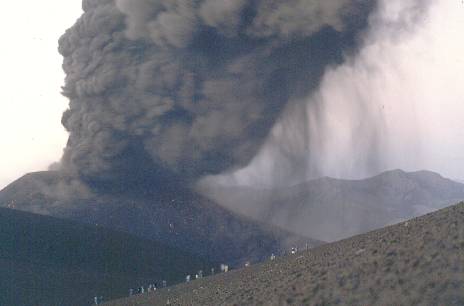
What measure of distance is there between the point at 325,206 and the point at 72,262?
11147 centimetres

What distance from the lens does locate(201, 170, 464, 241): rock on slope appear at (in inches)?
4003

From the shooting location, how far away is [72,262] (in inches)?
2016

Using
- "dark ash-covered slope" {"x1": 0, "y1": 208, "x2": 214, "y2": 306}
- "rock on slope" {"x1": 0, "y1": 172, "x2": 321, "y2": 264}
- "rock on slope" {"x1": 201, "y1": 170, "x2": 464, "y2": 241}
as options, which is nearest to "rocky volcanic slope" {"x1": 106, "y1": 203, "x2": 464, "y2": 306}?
"dark ash-covered slope" {"x1": 0, "y1": 208, "x2": 214, "y2": 306}

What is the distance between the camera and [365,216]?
152m

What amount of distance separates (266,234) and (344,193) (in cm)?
10367

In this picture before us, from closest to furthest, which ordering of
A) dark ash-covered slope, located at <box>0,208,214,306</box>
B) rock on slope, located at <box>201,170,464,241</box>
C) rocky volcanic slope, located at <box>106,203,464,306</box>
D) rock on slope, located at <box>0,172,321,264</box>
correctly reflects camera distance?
rocky volcanic slope, located at <box>106,203,464,306</box>, dark ash-covered slope, located at <box>0,208,214,306</box>, rock on slope, located at <box>0,172,321,264</box>, rock on slope, located at <box>201,170,464,241</box>

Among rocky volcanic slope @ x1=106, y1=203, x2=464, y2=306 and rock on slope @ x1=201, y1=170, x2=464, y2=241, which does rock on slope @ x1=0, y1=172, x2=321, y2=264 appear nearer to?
rock on slope @ x1=201, y1=170, x2=464, y2=241

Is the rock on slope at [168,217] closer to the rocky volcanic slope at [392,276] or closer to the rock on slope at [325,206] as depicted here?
the rock on slope at [325,206]

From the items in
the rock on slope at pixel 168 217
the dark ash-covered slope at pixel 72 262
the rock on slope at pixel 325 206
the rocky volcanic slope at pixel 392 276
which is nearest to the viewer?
the rocky volcanic slope at pixel 392 276

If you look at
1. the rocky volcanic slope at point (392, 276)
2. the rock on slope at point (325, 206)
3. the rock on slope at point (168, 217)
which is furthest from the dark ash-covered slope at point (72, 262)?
the rock on slope at point (325, 206)

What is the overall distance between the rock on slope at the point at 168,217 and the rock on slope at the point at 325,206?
6888mm

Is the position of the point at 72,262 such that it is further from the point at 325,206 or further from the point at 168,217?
the point at 325,206

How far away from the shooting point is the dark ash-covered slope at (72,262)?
4000 cm

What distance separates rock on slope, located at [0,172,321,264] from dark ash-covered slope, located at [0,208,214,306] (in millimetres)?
10439
